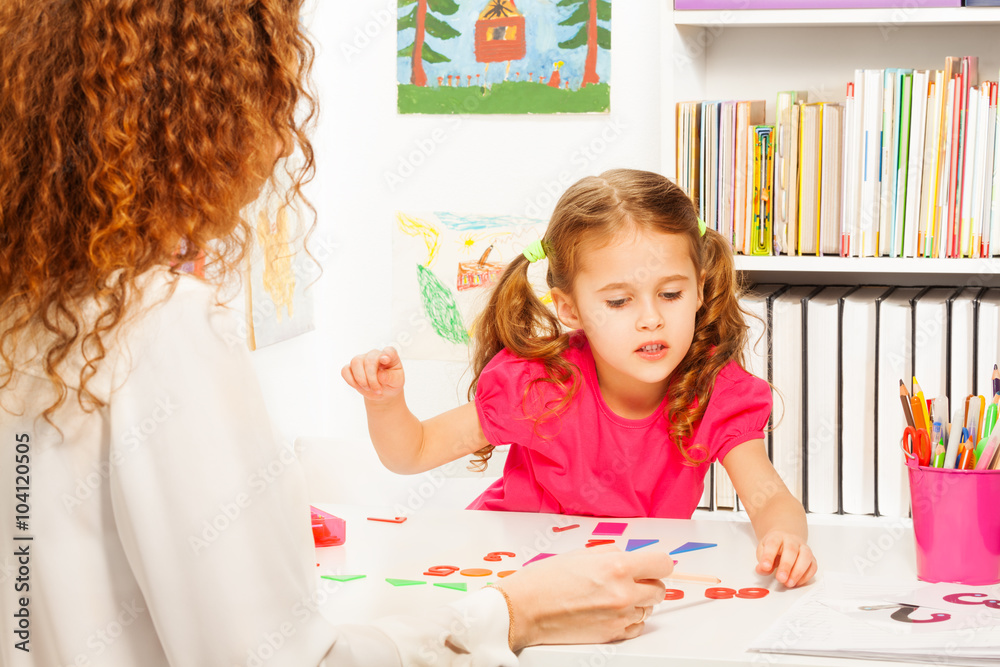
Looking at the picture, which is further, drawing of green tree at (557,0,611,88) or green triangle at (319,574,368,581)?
drawing of green tree at (557,0,611,88)

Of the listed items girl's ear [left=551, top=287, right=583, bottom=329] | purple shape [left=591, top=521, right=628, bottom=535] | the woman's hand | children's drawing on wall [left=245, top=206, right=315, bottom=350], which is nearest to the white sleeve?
the woman's hand

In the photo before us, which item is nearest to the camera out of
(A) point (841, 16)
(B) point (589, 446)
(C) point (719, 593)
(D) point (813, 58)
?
(C) point (719, 593)

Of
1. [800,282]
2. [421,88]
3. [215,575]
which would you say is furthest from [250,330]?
[215,575]

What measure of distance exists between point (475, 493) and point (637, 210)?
A: 712 millimetres

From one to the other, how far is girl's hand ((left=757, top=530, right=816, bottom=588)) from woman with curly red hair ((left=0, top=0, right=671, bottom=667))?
463 millimetres

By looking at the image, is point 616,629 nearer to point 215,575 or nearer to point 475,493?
point 215,575

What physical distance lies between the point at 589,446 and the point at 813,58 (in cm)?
94

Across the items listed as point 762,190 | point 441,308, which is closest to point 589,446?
point 762,190

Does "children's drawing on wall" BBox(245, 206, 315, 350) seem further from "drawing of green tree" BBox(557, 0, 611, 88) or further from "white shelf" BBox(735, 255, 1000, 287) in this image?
"white shelf" BBox(735, 255, 1000, 287)

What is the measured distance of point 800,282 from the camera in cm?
184

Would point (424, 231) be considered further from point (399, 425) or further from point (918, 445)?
point (918, 445)

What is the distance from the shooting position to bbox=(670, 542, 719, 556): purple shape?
103 cm

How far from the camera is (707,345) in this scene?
4.51ft

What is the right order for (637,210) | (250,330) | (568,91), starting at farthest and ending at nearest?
(568,91) < (250,330) < (637,210)
